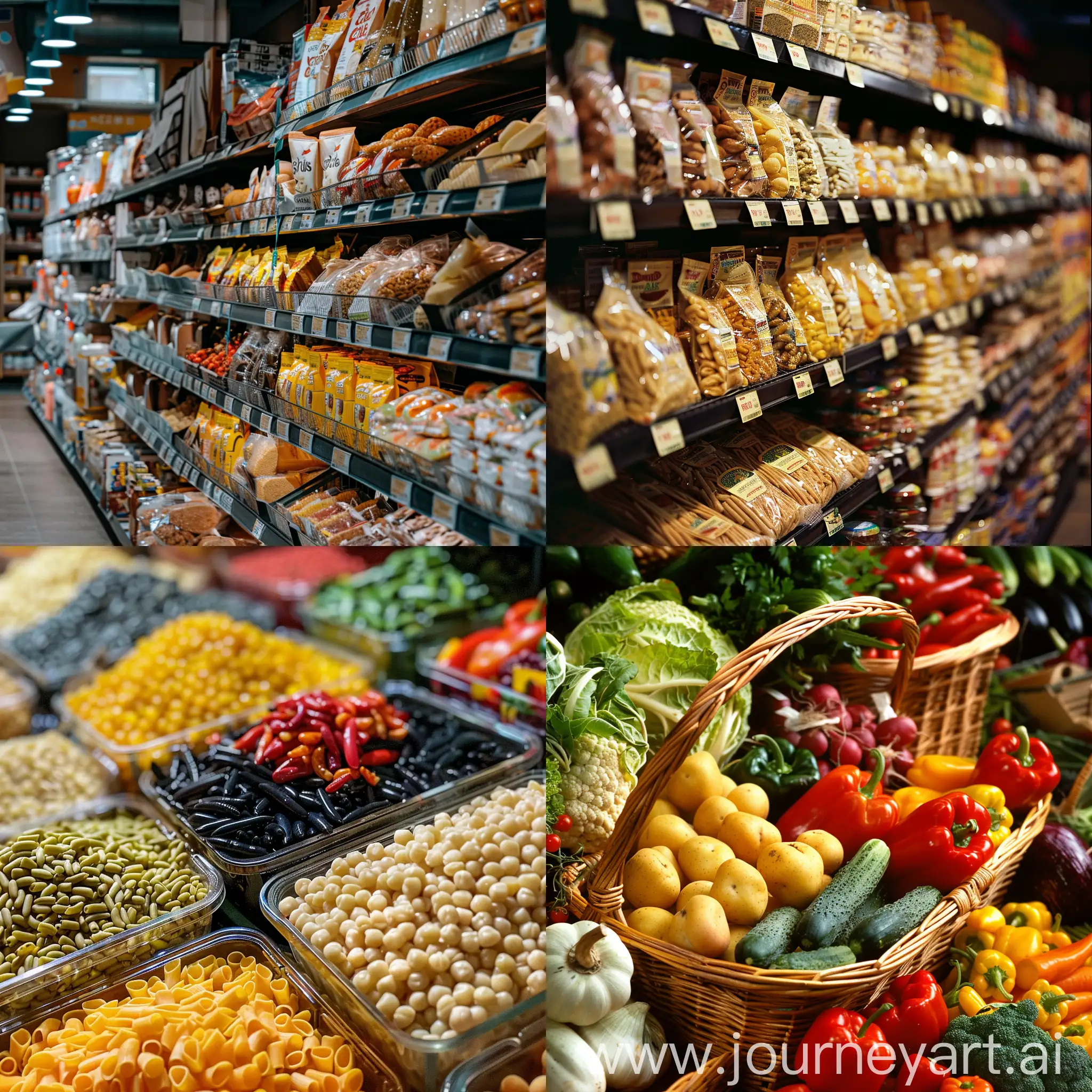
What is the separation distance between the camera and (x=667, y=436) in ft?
6.03

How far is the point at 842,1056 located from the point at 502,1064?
486 mm

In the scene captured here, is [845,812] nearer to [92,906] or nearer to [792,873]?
[792,873]

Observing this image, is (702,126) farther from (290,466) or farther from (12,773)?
(12,773)

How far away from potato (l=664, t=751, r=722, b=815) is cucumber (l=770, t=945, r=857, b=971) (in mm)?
314

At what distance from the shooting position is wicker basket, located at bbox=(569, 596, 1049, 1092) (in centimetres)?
140

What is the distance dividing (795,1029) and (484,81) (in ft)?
6.10

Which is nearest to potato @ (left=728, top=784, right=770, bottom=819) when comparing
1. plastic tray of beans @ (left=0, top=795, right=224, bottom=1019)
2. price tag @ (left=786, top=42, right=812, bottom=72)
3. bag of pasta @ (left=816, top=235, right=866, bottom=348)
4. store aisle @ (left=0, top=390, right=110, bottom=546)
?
plastic tray of beans @ (left=0, top=795, right=224, bottom=1019)

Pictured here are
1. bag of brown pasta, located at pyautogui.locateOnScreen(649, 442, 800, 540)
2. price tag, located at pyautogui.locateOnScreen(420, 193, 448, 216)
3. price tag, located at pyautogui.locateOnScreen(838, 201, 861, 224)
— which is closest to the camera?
price tag, located at pyautogui.locateOnScreen(420, 193, 448, 216)

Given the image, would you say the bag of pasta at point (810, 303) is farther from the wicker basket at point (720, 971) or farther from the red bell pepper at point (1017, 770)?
the wicker basket at point (720, 971)

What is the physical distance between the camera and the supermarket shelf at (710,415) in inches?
68.5

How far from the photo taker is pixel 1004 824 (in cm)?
191

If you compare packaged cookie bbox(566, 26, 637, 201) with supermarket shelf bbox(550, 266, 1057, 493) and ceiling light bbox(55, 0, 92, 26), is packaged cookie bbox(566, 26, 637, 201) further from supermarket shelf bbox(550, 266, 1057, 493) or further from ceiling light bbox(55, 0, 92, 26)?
ceiling light bbox(55, 0, 92, 26)

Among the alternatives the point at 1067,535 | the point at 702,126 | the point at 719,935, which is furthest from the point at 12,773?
the point at 1067,535

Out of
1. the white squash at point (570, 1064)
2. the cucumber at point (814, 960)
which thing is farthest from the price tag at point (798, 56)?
the white squash at point (570, 1064)
